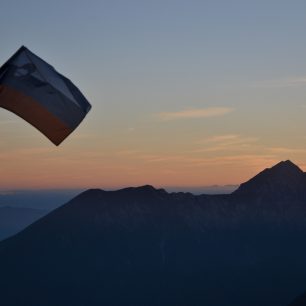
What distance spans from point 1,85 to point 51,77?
6.59ft

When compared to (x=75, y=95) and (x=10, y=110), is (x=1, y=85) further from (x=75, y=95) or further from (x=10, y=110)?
(x=75, y=95)

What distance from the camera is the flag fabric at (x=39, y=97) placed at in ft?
69.5

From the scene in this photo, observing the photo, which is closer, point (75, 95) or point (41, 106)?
point (41, 106)

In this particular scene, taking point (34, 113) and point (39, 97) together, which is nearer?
point (39, 97)

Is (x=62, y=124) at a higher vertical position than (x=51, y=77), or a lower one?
lower

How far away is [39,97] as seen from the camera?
853 inches

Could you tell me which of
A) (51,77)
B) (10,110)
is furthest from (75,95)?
(10,110)

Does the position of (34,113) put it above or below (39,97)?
below

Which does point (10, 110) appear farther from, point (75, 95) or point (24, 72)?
point (75, 95)

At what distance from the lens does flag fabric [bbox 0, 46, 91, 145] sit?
834 inches

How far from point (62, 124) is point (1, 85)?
93.5 inches

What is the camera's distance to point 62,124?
22.1 metres

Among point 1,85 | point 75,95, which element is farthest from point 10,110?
point 75,95

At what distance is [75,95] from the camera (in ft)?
76.4
